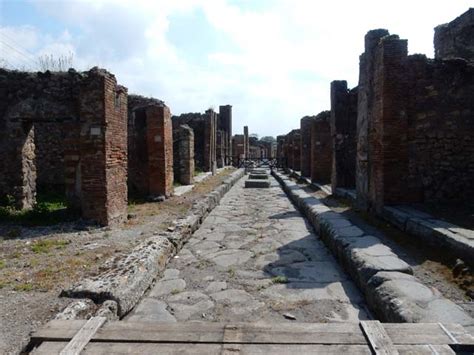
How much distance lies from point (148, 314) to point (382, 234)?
4.00 m

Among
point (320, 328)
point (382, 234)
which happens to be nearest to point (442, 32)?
point (382, 234)

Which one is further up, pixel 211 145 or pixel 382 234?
pixel 211 145

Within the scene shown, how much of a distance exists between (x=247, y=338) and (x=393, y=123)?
19.9 feet

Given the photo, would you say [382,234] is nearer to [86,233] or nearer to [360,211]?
[360,211]

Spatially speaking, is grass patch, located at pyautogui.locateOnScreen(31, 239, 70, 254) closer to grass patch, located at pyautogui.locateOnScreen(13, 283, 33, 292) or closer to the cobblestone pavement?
grass patch, located at pyautogui.locateOnScreen(13, 283, 33, 292)

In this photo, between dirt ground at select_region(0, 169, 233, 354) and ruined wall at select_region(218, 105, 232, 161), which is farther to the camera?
ruined wall at select_region(218, 105, 232, 161)

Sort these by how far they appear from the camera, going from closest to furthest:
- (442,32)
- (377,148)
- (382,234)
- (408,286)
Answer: (408,286), (382,234), (377,148), (442,32)

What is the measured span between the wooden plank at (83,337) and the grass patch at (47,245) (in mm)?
2935

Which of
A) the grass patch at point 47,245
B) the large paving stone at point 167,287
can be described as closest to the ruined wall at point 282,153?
the grass patch at point 47,245

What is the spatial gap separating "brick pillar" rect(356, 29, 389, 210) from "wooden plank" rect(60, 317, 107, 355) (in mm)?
6772

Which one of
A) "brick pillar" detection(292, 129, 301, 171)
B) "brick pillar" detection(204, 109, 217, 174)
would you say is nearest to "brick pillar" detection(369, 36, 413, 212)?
"brick pillar" detection(204, 109, 217, 174)

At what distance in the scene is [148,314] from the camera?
3.62 m

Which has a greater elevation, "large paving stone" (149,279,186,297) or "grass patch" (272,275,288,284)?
"grass patch" (272,275,288,284)

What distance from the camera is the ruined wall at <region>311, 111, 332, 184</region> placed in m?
15.1
